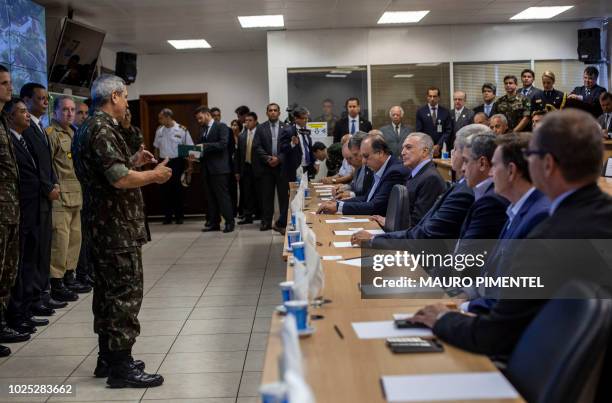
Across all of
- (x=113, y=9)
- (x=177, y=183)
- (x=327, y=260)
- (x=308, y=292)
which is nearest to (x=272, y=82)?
(x=177, y=183)

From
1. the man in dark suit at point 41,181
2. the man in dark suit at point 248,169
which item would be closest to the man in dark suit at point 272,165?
the man in dark suit at point 248,169

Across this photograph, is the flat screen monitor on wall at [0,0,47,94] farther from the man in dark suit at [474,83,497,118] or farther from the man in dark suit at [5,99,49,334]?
the man in dark suit at [474,83,497,118]

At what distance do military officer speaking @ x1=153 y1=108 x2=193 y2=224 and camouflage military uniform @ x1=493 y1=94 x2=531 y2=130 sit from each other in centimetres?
487

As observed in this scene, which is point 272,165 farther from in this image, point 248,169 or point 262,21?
point 262,21

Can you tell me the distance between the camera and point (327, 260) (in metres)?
3.45

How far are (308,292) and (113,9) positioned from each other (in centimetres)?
805

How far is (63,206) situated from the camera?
5.97 meters

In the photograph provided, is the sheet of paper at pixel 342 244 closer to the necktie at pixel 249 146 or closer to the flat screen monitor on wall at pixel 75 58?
the flat screen monitor on wall at pixel 75 58

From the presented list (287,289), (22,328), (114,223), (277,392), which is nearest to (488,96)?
(22,328)

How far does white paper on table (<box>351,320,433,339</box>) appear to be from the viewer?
7.14ft

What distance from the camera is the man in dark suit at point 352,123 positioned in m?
10.5

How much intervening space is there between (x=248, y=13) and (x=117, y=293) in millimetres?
7185

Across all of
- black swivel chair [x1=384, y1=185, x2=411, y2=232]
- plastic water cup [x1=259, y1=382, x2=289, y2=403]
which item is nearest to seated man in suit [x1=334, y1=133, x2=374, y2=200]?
black swivel chair [x1=384, y1=185, x2=411, y2=232]

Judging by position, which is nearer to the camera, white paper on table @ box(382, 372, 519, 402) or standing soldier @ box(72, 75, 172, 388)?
white paper on table @ box(382, 372, 519, 402)
